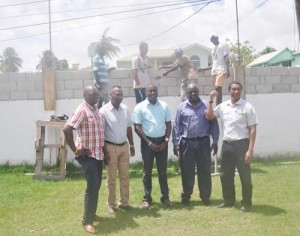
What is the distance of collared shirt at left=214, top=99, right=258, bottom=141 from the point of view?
19.5 feet

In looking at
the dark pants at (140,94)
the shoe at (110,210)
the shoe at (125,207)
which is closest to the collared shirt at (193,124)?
the shoe at (125,207)

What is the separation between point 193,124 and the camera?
6.38 m

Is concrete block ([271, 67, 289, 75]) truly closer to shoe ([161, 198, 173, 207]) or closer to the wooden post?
shoe ([161, 198, 173, 207])

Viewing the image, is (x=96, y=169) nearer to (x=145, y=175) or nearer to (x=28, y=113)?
(x=145, y=175)

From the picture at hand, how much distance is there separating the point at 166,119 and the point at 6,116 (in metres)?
4.84

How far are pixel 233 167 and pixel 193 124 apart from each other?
902mm

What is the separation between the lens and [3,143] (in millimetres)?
9586

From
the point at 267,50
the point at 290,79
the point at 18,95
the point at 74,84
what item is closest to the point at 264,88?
the point at 290,79

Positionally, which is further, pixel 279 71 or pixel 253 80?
pixel 279 71

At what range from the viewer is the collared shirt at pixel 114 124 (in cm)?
598

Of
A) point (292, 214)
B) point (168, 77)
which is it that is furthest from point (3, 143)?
point (292, 214)

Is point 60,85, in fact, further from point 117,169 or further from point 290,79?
point 290,79

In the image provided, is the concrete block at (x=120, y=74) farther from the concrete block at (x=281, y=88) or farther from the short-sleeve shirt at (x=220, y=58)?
the concrete block at (x=281, y=88)

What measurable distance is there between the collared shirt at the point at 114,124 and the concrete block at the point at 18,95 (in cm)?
427
